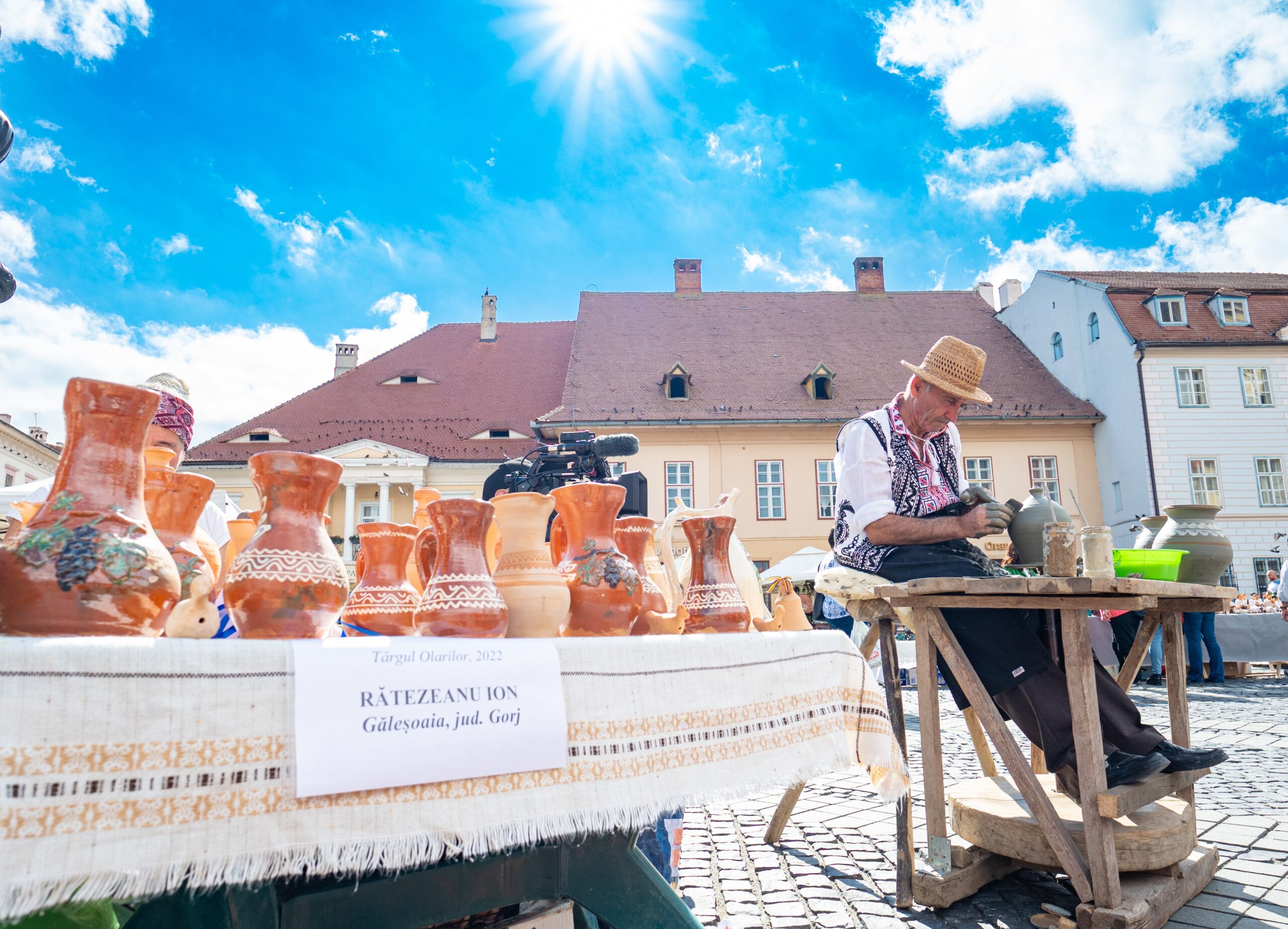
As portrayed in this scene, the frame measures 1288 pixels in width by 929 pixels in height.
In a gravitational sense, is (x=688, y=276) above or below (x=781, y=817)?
above

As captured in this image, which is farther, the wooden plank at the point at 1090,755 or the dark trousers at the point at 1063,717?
the dark trousers at the point at 1063,717

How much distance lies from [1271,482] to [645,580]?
23641mm

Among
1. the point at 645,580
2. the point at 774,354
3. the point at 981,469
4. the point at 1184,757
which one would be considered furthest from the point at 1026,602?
the point at 774,354

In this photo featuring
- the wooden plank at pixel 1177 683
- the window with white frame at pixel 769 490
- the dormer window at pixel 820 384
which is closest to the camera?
the wooden plank at pixel 1177 683

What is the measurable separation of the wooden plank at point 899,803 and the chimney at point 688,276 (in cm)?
2212

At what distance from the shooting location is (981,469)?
19828 mm

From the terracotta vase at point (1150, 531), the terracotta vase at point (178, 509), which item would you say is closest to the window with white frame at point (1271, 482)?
the terracotta vase at point (1150, 531)

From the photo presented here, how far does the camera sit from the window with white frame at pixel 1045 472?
65.2 ft

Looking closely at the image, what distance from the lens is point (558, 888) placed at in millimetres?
1130

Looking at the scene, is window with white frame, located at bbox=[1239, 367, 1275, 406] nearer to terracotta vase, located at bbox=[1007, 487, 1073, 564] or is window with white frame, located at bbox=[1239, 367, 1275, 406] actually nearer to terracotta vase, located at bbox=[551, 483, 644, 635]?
terracotta vase, located at bbox=[1007, 487, 1073, 564]

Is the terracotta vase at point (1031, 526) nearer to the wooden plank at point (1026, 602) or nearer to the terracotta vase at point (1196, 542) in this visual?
the terracotta vase at point (1196, 542)

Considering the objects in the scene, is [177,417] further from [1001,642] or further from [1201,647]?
A: [1201,647]

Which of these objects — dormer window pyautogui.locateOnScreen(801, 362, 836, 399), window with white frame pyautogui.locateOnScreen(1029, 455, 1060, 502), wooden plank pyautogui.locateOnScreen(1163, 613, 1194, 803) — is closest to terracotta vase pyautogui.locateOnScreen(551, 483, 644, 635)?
wooden plank pyautogui.locateOnScreen(1163, 613, 1194, 803)

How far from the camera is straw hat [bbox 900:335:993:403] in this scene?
2871 millimetres
